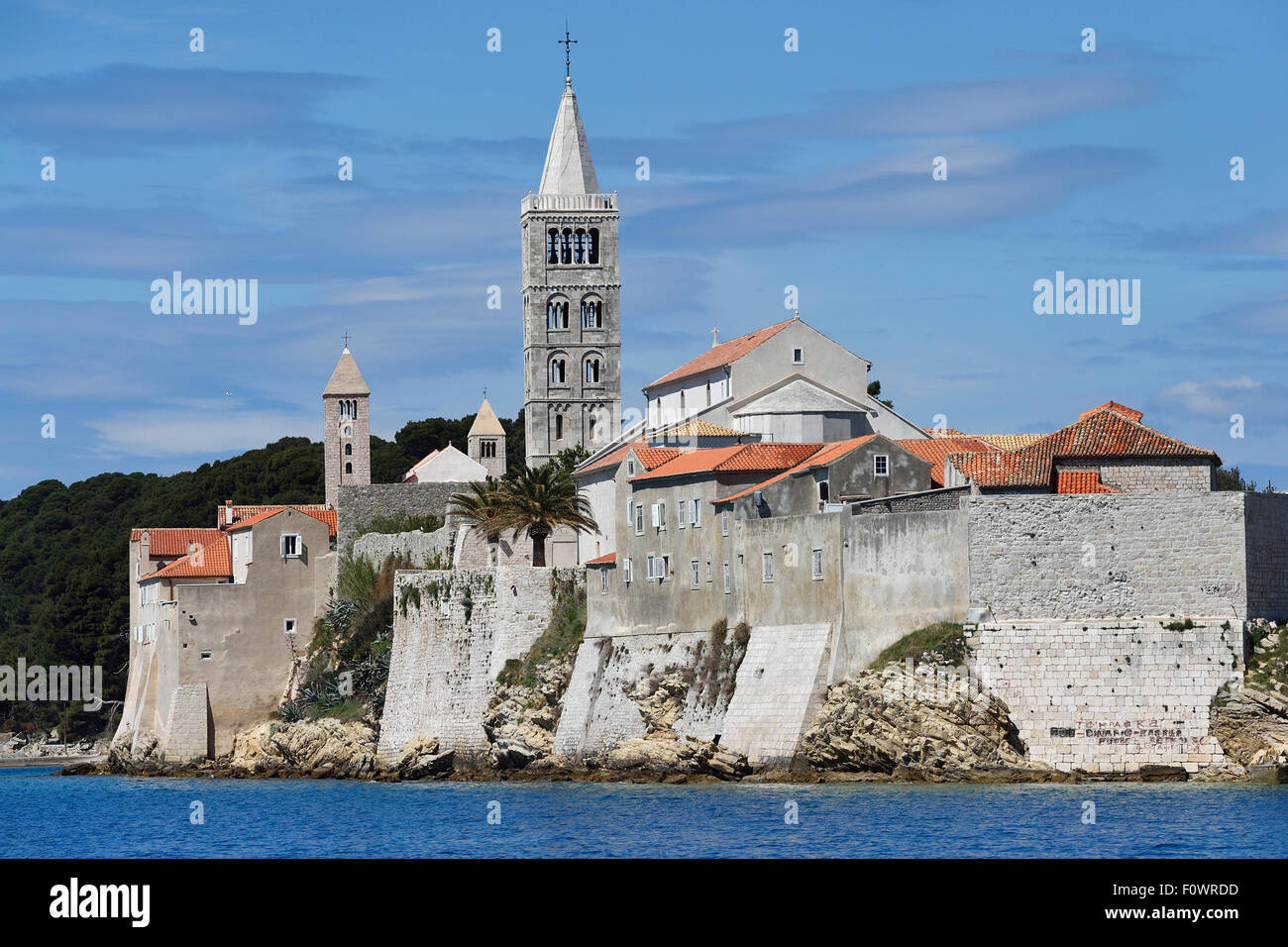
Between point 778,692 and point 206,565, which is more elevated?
point 206,565

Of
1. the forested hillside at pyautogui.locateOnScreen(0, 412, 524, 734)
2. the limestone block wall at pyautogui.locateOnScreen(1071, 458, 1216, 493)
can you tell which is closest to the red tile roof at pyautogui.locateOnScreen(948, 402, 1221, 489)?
the limestone block wall at pyautogui.locateOnScreen(1071, 458, 1216, 493)

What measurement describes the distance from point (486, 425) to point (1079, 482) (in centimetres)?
5423

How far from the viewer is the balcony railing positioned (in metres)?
85.9

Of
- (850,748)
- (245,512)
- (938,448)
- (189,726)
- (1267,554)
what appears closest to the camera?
(1267,554)

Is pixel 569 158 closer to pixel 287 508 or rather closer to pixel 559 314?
pixel 559 314

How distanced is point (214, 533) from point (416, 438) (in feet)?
137

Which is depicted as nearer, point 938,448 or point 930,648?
point 930,648

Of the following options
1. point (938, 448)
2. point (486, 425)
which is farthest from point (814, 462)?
point (486, 425)

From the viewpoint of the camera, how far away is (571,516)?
193 ft

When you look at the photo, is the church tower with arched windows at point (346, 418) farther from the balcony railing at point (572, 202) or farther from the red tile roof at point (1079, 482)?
the red tile roof at point (1079, 482)

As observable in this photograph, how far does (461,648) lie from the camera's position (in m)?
58.2

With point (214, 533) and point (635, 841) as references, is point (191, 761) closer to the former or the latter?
point (214, 533)

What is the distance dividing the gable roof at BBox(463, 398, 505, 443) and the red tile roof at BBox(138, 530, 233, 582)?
1039 inches

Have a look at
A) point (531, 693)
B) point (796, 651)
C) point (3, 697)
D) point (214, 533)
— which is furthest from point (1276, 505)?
point (3, 697)
